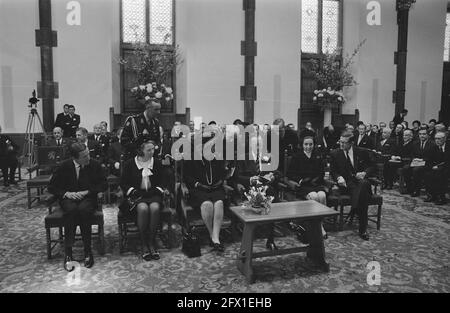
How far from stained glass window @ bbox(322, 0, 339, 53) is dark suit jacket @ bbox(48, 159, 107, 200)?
8.76 metres

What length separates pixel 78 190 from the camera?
4.52 m

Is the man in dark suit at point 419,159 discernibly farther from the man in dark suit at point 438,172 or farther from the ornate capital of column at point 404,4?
the ornate capital of column at point 404,4

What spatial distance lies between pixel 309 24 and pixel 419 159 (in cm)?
545

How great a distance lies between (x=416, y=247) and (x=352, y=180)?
3.95ft

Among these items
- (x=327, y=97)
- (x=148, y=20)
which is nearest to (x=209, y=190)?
(x=148, y=20)

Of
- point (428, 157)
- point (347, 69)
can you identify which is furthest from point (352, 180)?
point (347, 69)

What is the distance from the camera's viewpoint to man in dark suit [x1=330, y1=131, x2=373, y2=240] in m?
5.30

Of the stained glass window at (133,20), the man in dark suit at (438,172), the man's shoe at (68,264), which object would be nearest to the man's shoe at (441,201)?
the man in dark suit at (438,172)

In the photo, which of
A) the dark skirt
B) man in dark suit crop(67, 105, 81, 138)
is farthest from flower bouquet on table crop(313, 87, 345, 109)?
the dark skirt

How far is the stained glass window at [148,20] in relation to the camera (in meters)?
10.1

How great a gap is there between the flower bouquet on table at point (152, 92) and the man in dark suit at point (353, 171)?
503 cm

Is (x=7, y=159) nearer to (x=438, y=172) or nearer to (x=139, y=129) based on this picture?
(x=139, y=129)

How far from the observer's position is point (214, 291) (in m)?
3.67
